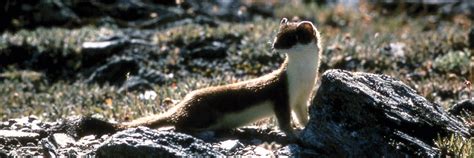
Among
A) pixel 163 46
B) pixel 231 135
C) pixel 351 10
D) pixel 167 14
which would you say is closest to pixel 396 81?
pixel 231 135

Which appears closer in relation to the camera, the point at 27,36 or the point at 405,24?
the point at 27,36

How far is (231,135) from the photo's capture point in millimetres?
7832

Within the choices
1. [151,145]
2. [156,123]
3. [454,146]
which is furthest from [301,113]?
[151,145]

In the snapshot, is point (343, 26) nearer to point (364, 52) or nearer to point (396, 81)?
point (364, 52)

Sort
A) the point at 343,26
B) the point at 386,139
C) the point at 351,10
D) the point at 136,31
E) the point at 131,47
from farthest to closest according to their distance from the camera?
the point at 351,10 → the point at 343,26 → the point at 136,31 → the point at 131,47 → the point at 386,139

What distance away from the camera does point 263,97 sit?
303 inches

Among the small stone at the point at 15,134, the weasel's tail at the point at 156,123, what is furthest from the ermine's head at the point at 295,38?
the small stone at the point at 15,134

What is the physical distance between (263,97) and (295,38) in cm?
66

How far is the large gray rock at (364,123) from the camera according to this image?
661cm

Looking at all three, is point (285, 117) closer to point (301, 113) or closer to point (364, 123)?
point (301, 113)

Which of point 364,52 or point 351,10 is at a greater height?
point 351,10

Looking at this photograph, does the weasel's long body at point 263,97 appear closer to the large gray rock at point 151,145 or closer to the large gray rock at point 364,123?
the large gray rock at point 364,123

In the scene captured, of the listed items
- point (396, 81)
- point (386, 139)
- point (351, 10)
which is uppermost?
point (351, 10)

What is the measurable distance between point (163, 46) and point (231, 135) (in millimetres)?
6245
